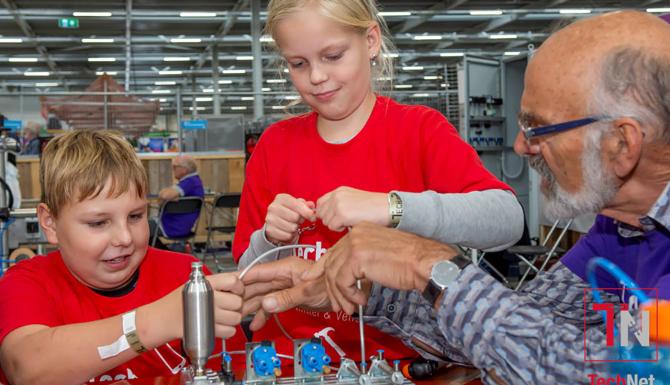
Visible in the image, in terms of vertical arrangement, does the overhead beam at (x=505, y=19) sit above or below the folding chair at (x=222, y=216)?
above

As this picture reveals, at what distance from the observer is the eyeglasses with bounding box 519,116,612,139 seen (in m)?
1.11

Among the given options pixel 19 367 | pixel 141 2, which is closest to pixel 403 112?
pixel 19 367

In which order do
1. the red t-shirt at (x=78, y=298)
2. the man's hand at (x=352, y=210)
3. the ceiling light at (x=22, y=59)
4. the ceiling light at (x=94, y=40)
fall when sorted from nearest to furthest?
the man's hand at (x=352, y=210)
the red t-shirt at (x=78, y=298)
the ceiling light at (x=94, y=40)
the ceiling light at (x=22, y=59)

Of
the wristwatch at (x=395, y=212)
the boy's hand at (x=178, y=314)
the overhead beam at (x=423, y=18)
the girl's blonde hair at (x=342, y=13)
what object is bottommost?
the boy's hand at (x=178, y=314)

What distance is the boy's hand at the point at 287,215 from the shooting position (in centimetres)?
138

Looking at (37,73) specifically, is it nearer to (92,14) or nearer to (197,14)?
(92,14)

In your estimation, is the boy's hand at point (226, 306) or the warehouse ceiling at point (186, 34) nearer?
the boy's hand at point (226, 306)

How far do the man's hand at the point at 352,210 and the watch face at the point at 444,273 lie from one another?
19 cm

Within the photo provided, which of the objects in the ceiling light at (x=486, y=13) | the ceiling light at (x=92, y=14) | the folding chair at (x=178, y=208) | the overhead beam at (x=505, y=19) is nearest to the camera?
the folding chair at (x=178, y=208)

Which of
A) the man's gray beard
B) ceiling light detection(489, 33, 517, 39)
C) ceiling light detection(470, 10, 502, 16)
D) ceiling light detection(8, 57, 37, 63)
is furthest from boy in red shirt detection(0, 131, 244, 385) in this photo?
ceiling light detection(8, 57, 37, 63)

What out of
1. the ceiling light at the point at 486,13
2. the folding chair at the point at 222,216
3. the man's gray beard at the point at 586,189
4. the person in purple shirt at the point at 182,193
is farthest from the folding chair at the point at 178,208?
the ceiling light at the point at 486,13

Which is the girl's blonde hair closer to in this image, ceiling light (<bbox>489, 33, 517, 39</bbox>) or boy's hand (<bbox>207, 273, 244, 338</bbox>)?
boy's hand (<bbox>207, 273, 244, 338</bbox>)

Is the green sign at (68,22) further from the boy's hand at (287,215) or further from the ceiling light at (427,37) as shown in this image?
the boy's hand at (287,215)

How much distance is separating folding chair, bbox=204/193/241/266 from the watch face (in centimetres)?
715
